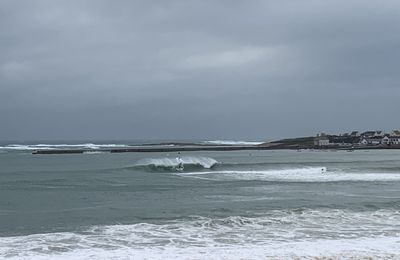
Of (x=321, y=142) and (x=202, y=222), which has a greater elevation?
(x=321, y=142)

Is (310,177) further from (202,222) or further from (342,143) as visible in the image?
(342,143)

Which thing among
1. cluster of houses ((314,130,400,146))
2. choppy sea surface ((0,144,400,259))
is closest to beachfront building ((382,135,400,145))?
cluster of houses ((314,130,400,146))

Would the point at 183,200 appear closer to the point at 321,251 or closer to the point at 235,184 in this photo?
the point at 235,184

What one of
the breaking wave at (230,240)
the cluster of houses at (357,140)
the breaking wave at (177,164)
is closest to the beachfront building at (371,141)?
the cluster of houses at (357,140)

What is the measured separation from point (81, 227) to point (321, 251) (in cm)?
716

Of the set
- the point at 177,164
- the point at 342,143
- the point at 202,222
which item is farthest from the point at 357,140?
the point at 202,222

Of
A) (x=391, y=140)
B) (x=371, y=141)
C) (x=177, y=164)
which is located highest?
(x=391, y=140)

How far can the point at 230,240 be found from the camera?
12742 mm

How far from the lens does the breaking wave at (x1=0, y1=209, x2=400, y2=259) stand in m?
10.9

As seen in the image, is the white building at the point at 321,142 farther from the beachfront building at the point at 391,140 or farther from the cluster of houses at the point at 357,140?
the beachfront building at the point at 391,140

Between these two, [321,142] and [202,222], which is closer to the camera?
[202,222]

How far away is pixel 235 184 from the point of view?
2992 centimetres

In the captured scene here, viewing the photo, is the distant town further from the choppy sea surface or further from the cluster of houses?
the choppy sea surface

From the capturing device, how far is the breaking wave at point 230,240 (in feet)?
35.8
